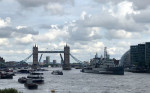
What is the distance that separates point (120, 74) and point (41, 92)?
111m

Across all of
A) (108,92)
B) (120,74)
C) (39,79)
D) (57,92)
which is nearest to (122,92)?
(108,92)

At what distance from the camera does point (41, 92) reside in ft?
293

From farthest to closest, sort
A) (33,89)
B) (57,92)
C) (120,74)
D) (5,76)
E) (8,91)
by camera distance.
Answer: (120,74) → (5,76) → (33,89) → (57,92) → (8,91)

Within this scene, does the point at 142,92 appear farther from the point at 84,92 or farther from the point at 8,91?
the point at 8,91

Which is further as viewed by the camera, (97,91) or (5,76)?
(5,76)

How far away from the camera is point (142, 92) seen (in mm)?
90500

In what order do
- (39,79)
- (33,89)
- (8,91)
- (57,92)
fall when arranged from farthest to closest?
1. (39,79)
2. (33,89)
3. (57,92)
4. (8,91)

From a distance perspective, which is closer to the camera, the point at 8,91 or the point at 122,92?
the point at 8,91

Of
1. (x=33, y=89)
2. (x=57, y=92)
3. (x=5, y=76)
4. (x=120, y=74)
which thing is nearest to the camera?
(x=57, y=92)

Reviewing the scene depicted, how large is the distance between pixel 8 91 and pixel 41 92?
4222cm

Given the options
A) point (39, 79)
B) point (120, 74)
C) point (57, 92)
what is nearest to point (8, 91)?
point (57, 92)

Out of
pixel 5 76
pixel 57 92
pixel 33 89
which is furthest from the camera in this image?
pixel 5 76

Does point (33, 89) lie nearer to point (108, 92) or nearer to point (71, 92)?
point (71, 92)

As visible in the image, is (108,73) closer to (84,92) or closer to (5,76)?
(5,76)
